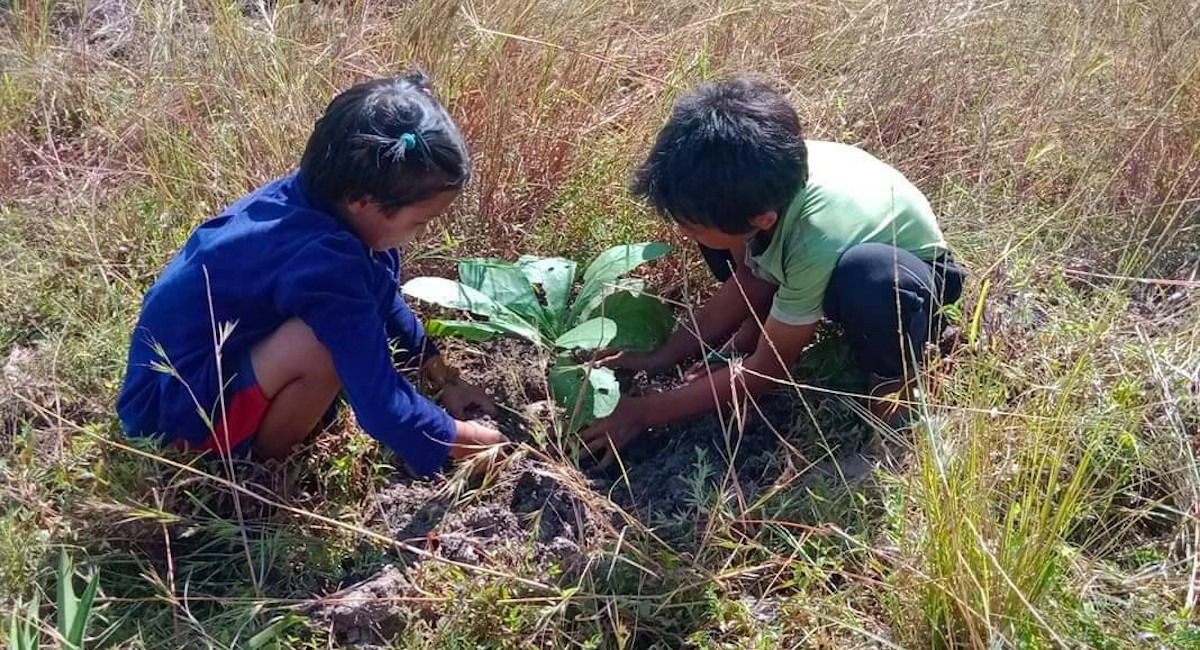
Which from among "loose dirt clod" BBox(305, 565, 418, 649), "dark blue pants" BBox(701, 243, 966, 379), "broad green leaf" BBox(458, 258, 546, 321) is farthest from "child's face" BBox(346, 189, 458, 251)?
"dark blue pants" BBox(701, 243, 966, 379)

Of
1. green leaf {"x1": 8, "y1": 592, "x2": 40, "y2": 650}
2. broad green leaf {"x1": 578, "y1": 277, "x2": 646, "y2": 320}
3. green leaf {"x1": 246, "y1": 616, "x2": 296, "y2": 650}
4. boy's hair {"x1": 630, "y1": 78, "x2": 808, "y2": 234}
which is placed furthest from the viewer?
broad green leaf {"x1": 578, "y1": 277, "x2": 646, "y2": 320}

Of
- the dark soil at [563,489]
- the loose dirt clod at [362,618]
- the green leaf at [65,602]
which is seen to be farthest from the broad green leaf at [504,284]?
the green leaf at [65,602]

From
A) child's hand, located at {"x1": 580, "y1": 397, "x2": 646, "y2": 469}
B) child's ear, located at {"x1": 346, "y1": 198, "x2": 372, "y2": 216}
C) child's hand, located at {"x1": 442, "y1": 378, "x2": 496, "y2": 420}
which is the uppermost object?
child's ear, located at {"x1": 346, "y1": 198, "x2": 372, "y2": 216}

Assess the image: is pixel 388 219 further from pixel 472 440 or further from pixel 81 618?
pixel 81 618

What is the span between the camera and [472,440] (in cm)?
173

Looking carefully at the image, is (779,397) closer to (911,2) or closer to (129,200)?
(911,2)

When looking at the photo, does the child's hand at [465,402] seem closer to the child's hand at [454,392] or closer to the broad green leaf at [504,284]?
the child's hand at [454,392]

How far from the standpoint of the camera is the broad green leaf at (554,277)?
1957 millimetres

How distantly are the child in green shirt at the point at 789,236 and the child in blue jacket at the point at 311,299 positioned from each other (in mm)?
347

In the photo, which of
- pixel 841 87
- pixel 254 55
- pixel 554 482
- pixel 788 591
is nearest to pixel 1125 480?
pixel 788 591

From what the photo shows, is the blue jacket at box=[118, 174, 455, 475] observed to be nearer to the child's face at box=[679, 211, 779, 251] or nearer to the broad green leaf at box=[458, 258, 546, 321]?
the broad green leaf at box=[458, 258, 546, 321]

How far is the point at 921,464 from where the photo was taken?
4.73ft

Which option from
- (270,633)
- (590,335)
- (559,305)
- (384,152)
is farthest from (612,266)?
(270,633)

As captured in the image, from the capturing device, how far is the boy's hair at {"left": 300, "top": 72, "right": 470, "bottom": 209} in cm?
156
